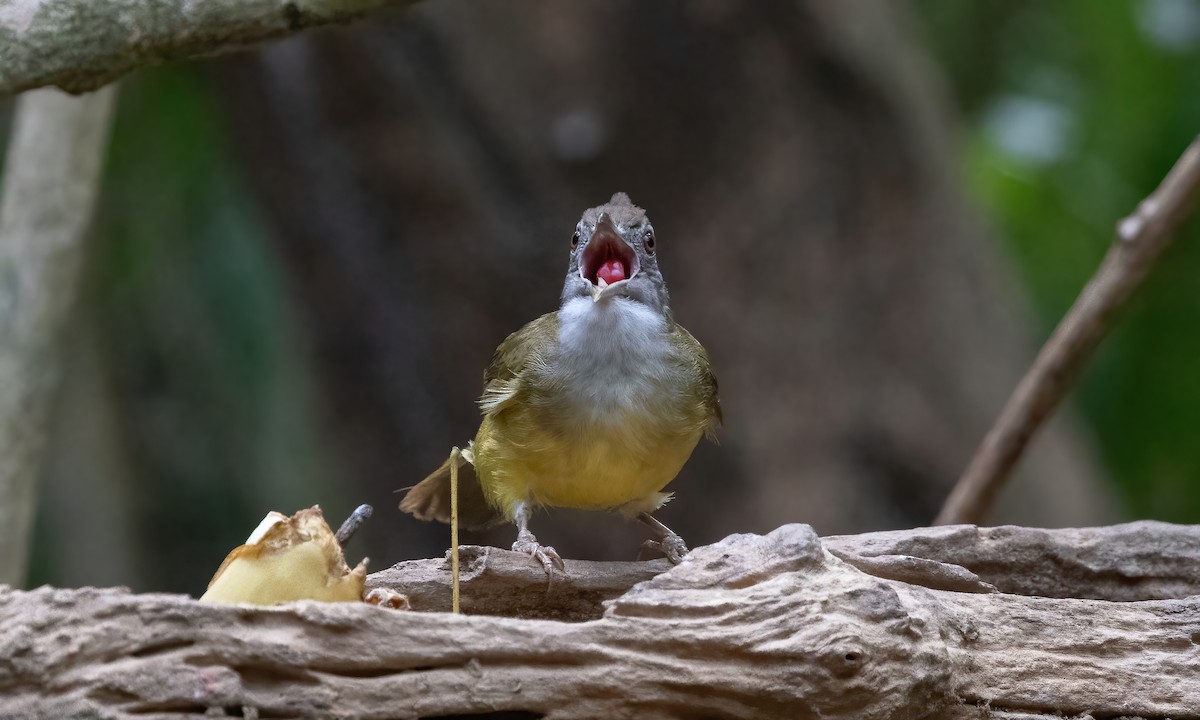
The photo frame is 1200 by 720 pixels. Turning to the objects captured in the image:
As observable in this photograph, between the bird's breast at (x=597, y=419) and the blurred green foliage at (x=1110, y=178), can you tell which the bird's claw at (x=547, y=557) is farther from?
the blurred green foliage at (x=1110, y=178)

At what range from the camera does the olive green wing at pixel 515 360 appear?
3688 mm

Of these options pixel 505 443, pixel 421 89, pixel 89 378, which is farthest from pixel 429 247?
pixel 89 378

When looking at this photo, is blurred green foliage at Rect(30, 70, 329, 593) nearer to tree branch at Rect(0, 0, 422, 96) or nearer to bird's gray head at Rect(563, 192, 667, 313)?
bird's gray head at Rect(563, 192, 667, 313)

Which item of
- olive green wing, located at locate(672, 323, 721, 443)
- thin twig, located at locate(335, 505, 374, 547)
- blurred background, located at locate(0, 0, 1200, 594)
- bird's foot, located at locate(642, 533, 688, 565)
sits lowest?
thin twig, located at locate(335, 505, 374, 547)

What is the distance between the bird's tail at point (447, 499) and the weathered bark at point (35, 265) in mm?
1354

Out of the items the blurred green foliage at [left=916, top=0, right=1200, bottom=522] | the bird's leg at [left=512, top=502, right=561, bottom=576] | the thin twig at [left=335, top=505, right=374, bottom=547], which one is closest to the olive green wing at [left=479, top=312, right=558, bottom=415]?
the bird's leg at [left=512, top=502, right=561, bottom=576]

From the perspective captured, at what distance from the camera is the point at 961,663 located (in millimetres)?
2766

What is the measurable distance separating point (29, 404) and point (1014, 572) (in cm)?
315

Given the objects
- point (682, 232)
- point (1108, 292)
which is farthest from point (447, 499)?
point (682, 232)

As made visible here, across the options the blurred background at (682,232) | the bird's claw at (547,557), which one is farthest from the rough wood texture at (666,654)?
the blurred background at (682,232)

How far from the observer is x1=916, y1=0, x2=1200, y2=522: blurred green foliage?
26.5 feet

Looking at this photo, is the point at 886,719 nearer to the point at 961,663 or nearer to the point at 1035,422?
the point at 961,663

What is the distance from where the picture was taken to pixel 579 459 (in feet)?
11.6

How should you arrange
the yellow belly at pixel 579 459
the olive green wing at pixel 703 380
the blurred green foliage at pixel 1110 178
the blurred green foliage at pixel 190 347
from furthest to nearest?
1. the blurred green foliage at pixel 190 347
2. the blurred green foliage at pixel 1110 178
3. the olive green wing at pixel 703 380
4. the yellow belly at pixel 579 459
